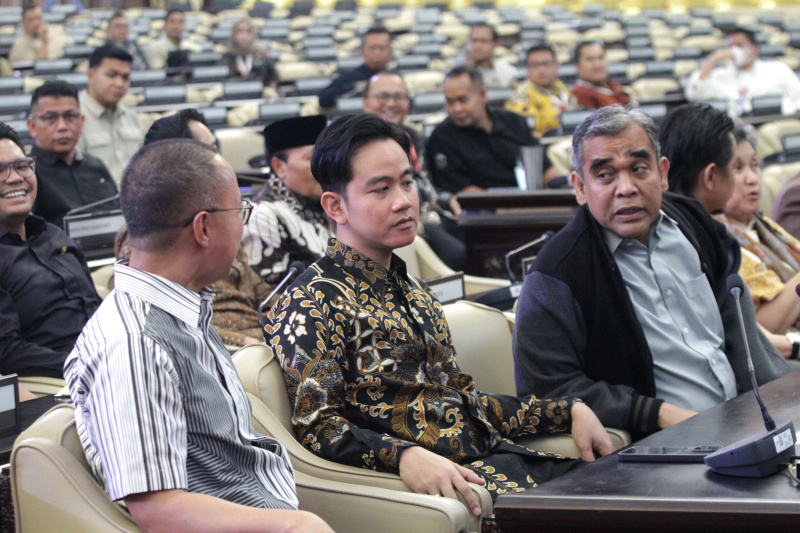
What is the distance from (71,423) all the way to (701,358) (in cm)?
123

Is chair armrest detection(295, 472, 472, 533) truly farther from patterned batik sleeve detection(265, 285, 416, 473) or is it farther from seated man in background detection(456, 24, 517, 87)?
seated man in background detection(456, 24, 517, 87)

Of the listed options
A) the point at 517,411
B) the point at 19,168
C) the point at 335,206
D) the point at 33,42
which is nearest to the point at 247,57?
the point at 33,42

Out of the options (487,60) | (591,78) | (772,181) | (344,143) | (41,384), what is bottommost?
(41,384)

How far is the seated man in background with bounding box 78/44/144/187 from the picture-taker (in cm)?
469

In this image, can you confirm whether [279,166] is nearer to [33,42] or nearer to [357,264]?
[357,264]

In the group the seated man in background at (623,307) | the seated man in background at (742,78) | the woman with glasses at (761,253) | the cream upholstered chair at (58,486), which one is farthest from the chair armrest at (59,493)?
the seated man in background at (742,78)

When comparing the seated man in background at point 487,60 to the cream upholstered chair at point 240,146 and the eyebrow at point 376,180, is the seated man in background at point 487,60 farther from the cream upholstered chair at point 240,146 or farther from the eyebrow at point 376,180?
the eyebrow at point 376,180

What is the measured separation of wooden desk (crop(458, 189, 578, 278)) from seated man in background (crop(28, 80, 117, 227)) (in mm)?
1490

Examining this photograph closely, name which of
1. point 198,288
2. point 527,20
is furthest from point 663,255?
point 527,20

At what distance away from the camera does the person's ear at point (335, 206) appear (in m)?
1.67

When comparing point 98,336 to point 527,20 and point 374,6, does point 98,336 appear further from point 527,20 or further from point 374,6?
point 374,6

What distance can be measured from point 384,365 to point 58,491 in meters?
0.57

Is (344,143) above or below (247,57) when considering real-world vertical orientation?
below

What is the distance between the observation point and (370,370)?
5.06 feet
